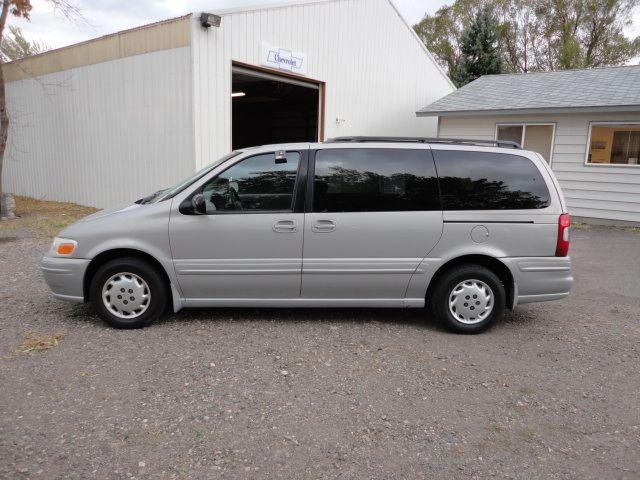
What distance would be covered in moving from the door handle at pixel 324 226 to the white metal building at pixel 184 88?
19.7 feet

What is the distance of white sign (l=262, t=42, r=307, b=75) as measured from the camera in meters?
11.0

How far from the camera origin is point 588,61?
3112cm

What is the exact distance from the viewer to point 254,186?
4598 millimetres

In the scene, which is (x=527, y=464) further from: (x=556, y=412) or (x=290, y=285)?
(x=290, y=285)

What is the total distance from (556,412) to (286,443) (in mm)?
1848

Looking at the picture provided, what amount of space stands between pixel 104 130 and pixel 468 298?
10457 millimetres

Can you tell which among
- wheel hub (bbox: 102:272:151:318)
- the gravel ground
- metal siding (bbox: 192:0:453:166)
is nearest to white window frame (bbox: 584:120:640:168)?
metal siding (bbox: 192:0:453:166)

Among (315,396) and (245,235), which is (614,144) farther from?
(315,396)

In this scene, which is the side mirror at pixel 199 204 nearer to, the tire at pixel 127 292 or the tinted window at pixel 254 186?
the tinted window at pixel 254 186

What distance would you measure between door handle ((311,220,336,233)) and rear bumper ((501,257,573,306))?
1620 mm

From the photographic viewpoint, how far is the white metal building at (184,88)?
997 cm

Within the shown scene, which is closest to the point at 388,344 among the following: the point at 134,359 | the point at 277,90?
the point at 134,359

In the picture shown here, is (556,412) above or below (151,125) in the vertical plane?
below

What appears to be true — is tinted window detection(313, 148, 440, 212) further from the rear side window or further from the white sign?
the white sign
